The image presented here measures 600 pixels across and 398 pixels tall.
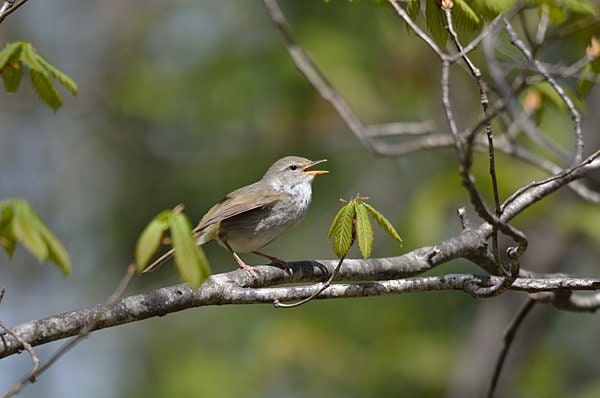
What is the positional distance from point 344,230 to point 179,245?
98 centimetres

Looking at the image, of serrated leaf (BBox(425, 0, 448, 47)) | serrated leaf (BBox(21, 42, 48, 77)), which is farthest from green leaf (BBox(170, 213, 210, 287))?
serrated leaf (BBox(425, 0, 448, 47))

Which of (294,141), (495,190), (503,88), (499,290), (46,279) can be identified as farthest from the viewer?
(46,279)

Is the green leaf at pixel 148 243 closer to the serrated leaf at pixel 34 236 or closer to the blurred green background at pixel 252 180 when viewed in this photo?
the serrated leaf at pixel 34 236

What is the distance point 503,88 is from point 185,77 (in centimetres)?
795

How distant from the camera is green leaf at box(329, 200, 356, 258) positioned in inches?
141

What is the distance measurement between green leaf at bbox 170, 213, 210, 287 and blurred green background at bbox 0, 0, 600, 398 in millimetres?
5809

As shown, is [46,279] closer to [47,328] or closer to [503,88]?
[503,88]

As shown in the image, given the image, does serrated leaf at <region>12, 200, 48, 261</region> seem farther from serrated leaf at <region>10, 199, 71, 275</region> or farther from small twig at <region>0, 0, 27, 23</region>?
small twig at <region>0, 0, 27, 23</region>

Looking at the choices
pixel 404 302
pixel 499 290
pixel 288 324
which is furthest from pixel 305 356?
pixel 499 290

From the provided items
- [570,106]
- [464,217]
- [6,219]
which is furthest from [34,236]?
[570,106]

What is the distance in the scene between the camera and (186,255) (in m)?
2.88

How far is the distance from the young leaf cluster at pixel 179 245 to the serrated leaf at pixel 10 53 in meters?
1.26

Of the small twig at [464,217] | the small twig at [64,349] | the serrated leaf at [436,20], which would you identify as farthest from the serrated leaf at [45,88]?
the small twig at [464,217]

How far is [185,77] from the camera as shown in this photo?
13086 millimetres
